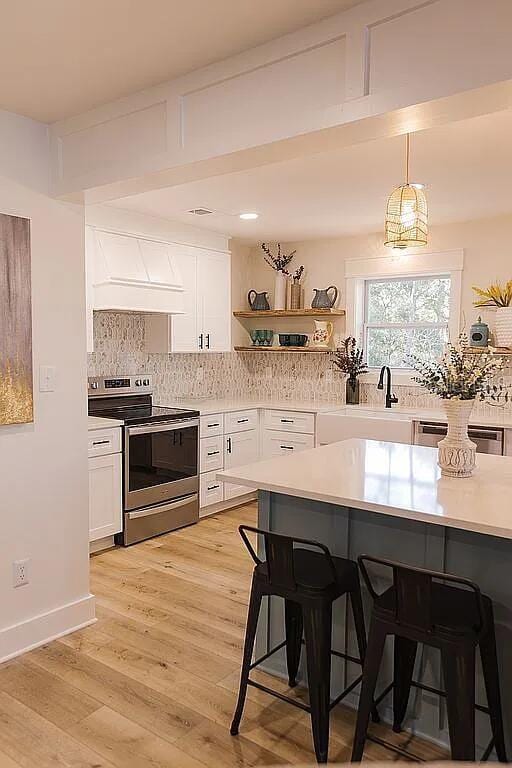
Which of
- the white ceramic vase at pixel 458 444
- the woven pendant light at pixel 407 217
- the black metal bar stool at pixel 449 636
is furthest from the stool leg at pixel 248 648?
the woven pendant light at pixel 407 217

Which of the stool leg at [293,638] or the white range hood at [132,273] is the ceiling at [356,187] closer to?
the white range hood at [132,273]

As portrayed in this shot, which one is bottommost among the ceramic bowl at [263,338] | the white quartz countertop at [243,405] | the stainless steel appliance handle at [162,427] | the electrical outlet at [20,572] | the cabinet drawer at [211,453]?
the electrical outlet at [20,572]

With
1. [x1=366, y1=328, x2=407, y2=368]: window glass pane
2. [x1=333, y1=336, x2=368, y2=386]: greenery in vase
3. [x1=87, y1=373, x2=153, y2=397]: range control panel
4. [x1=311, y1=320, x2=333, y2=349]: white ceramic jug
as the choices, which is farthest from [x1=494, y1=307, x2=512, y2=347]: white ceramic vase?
[x1=87, y1=373, x2=153, y2=397]: range control panel

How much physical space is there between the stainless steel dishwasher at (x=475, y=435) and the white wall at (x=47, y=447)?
2.62 m

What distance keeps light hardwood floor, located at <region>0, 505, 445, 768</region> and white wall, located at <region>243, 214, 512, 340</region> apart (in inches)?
121

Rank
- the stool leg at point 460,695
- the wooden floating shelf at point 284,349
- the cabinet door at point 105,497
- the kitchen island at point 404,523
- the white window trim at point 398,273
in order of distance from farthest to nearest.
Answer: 1. the wooden floating shelf at point 284,349
2. the white window trim at point 398,273
3. the cabinet door at point 105,497
4. the kitchen island at point 404,523
5. the stool leg at point 460,695

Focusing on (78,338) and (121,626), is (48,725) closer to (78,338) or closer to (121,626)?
(121,626)

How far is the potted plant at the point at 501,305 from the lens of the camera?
4785 mm

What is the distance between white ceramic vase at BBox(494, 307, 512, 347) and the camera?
4.77 m

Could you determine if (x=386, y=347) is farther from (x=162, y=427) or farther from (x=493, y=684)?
(x=493, y=684)

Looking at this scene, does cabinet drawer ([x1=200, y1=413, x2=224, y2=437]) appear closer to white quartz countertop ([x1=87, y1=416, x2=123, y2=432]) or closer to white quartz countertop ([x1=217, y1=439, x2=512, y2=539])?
white quartz countertop ([x1=87, y1=416, x2=123, y2=432])

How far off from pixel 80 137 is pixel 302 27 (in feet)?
4.18

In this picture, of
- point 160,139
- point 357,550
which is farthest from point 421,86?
point 357,550

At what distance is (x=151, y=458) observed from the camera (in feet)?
15.0
